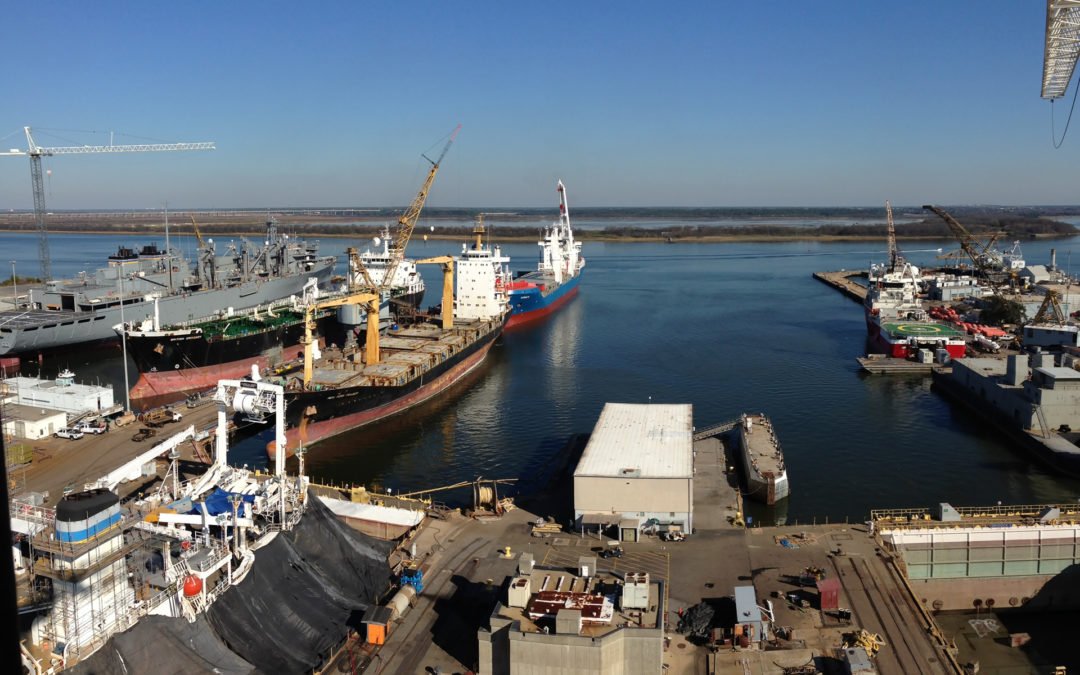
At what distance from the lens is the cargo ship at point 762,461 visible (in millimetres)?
23938

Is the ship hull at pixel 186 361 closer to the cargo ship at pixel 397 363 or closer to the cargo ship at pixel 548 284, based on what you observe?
the cargo ship at pixel 397 363

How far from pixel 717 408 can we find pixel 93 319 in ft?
114

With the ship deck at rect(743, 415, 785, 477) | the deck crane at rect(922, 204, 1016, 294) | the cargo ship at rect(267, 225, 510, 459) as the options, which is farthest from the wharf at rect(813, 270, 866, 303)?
the ship deck at rect(743, 415, 785, 477)

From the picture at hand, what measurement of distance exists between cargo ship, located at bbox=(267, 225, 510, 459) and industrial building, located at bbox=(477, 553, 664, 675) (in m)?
10.6

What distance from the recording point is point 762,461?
25578 mm

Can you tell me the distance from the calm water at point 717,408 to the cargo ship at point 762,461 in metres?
0.67

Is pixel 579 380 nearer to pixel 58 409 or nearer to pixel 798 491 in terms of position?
pixel 798 491

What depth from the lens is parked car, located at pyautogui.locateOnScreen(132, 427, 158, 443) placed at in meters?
25.4

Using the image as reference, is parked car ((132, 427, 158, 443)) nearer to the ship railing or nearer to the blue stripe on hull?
the ship railing

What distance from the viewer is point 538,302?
61.6 meters

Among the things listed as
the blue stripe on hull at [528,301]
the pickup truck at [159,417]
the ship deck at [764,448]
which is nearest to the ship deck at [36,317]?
the pickup truck at [159,417]

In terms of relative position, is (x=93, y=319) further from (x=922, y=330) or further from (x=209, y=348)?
(x=922, y=330)

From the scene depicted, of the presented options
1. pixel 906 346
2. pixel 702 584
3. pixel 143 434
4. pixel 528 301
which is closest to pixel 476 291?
pixel 528 301

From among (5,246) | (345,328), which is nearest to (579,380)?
(345,328)
